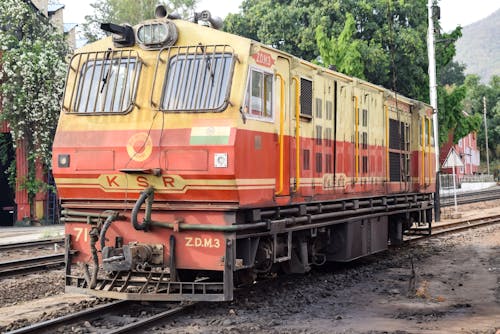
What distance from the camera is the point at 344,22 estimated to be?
37531mm

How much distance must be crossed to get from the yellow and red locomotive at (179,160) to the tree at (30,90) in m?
18.1

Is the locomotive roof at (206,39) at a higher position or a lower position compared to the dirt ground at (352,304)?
higher

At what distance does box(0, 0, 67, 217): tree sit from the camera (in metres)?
26.5

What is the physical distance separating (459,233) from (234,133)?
14.0 metres

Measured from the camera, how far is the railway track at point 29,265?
1271 cm

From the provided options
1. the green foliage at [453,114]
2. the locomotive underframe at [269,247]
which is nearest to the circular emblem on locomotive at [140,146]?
the locomotive underframe at [269,247]

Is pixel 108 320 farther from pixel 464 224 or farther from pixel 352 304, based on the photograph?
pixel 464 224

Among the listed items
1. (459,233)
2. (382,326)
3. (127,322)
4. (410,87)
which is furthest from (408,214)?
(410,87)

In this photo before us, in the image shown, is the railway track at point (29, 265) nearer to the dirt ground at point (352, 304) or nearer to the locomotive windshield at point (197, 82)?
the dirt ground at point (352, 304)

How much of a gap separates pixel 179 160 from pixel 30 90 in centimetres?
2035

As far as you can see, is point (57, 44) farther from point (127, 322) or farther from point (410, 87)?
point (127, 322)

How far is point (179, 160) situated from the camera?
853 cm

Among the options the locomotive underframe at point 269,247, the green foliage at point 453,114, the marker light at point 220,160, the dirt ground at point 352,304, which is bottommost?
the dirt ground at point 352,304

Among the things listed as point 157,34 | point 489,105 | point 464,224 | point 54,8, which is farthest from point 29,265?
point 489,105
